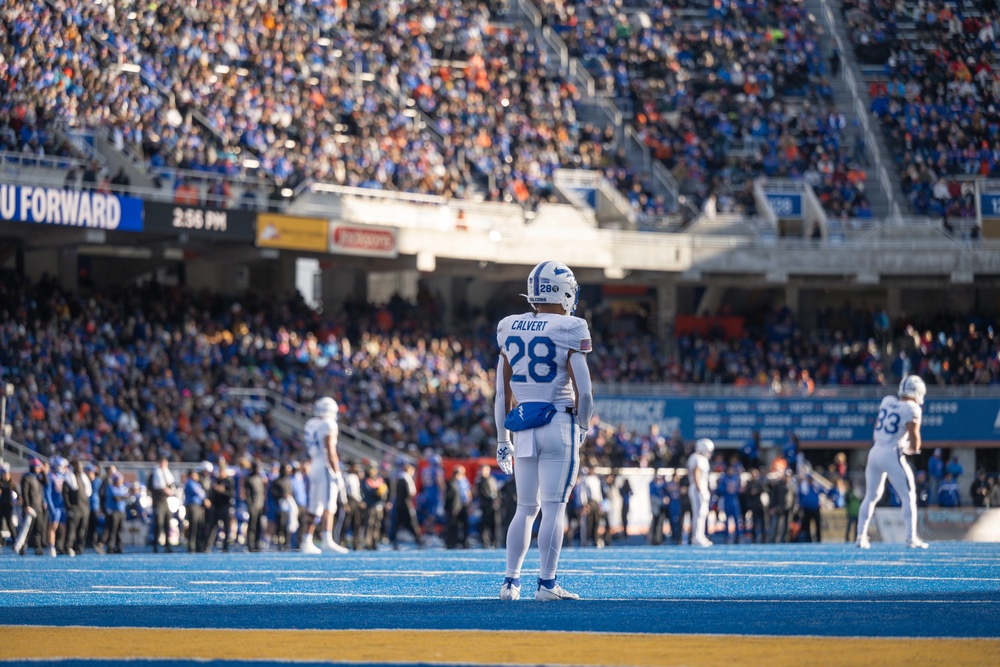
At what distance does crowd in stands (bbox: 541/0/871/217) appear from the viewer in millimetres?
40469

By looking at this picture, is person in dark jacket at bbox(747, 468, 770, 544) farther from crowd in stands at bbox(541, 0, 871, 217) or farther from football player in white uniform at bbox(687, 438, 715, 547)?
crowd in stands at bbox(541, 0, 871, 217)

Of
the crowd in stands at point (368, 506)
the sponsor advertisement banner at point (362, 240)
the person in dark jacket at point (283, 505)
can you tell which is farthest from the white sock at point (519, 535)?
the sponsor advertisement banner at point (362, 240)

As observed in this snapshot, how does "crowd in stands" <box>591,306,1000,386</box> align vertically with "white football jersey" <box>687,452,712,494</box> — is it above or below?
above

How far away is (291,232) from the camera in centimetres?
3209

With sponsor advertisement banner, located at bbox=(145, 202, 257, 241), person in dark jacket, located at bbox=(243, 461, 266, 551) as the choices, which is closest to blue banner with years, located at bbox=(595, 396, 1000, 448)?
sponsor advertisement banner, located at bbox=(145, 202, 257, 241)

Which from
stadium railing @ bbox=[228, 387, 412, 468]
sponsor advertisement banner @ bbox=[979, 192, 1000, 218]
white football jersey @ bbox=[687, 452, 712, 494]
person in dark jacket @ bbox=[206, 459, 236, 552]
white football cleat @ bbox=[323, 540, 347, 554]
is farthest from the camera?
sponsor advertisement banner @ bbox=[979, 192, 1000, 218]

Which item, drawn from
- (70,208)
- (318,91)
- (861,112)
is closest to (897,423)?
(70,208)

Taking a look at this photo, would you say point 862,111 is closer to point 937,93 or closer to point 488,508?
point 937,93

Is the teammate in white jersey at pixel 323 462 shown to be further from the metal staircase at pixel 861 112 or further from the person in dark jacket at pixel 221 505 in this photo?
the metal staircase at pixel 861 112

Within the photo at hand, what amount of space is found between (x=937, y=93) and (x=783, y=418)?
11940mm

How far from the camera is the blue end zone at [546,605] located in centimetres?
769

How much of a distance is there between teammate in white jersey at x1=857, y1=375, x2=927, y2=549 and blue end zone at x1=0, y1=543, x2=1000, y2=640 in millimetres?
925

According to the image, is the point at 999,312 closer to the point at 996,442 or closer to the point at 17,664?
the point at 996,442

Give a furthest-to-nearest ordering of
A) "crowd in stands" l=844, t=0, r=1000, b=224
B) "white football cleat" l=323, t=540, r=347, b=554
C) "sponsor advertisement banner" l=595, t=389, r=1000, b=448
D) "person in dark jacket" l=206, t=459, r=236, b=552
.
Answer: "crowd in stands" l=844, t=0, r=1000, b=224
"sponsor advertisement banner" l=595, t=389, r=1000, b=448
"person in dark jacket" l=206, t=459, r=236, b=552
"white football cleat" l=323, t=540, r=347, b=554
